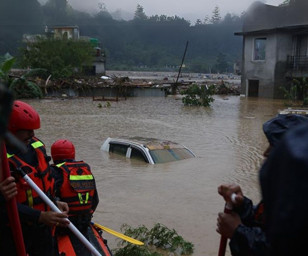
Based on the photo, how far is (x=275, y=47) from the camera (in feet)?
102

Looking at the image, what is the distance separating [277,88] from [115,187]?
80.7 ft

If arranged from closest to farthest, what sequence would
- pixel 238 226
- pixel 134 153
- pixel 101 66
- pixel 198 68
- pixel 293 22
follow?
pixel 238 226
pixel 134 153
pixel 293 22
pixel 101 66
pixel 198 68

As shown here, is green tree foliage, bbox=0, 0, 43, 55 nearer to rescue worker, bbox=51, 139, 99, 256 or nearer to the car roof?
the car roof

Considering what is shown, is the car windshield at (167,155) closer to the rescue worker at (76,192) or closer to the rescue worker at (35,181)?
the rescue worker at (76,192)

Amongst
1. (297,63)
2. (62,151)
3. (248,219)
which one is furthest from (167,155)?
(297,63)

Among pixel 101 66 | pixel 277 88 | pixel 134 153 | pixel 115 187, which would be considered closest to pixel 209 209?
pixel 115 187

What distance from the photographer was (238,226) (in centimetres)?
189

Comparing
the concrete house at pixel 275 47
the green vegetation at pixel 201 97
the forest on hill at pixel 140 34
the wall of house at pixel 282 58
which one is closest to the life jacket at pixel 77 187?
the green vegetation at pixel 201 97

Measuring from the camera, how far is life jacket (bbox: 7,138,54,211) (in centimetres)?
287

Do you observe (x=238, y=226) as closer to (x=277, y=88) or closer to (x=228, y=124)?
(x=228, y=124)

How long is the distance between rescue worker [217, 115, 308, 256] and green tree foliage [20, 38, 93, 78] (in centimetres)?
3720

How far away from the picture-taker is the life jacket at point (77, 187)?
11.9ft

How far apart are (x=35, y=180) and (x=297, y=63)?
30056mm

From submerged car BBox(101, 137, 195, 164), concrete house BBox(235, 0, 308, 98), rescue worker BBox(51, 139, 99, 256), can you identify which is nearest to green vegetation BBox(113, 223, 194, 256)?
rescue worker BBox(51, 139, 99, 256)
